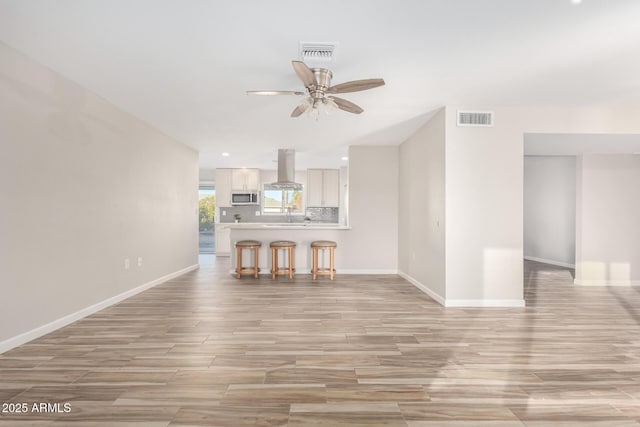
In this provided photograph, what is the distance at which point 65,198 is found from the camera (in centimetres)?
320

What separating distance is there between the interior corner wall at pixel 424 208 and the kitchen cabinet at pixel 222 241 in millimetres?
4924

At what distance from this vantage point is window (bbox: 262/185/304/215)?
31.0 ft

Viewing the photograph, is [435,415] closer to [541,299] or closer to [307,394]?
[307,394]

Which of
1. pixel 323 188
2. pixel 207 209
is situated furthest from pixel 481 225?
pixel 207 209

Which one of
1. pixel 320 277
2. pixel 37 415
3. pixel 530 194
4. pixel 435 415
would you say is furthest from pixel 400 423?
pixel 530 194

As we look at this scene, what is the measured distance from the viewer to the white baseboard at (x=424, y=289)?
4067 mm

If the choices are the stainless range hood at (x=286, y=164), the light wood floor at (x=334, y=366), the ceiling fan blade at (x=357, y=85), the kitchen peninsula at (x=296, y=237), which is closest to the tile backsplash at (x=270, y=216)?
the stainless range hood at (x=286, y=164)

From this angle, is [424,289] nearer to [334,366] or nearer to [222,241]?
[334,366]

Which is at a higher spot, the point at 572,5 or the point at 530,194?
the point at 572,5

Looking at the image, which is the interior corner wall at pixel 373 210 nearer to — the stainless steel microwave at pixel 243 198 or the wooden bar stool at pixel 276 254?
the wooden bar stool at pixel 276 254

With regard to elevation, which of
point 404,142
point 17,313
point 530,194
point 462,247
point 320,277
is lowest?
point 320,277

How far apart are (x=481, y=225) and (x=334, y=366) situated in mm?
2619

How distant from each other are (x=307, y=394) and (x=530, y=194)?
7.60 metres

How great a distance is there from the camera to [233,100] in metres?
3.78
